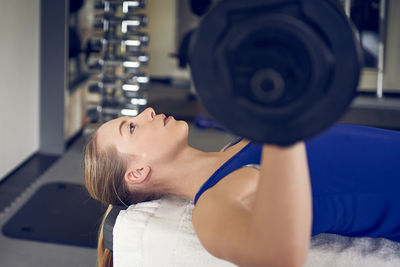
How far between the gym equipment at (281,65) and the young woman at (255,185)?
7 cm

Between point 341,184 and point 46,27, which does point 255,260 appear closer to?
point 341,184

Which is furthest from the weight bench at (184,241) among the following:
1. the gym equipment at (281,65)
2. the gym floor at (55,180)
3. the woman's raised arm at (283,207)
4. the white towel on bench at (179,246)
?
the gym floor at (55,180)

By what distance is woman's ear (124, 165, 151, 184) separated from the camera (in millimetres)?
1324

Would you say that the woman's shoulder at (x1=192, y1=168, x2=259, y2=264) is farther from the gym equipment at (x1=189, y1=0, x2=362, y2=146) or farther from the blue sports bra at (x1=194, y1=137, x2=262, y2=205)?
the gym equipment at (x1=189, y1=0, x2=362, y2=146)

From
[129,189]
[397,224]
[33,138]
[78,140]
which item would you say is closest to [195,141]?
[78,140]

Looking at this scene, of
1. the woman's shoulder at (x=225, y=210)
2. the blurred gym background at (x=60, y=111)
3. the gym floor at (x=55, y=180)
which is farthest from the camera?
the blurred gym background at (x=60, y=111)

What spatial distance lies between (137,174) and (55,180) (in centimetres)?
154

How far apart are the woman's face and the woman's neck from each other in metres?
0.03

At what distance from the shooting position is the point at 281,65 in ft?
2.02

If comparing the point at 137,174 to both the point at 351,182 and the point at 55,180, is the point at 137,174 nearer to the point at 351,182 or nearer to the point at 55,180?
the point at 351,182

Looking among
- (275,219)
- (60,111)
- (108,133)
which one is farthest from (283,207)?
(60,111)

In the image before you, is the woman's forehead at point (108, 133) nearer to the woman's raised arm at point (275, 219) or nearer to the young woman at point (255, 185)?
the young woman at point (255, 185)

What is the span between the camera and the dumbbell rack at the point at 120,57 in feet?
10.2

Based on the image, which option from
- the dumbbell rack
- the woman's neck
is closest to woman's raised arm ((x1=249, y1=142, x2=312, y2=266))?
the woman's neck
